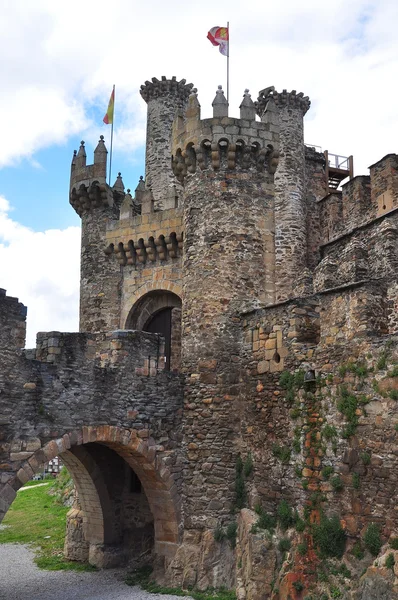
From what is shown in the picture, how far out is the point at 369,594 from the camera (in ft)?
30.4

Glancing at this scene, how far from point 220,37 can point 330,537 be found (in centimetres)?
1222

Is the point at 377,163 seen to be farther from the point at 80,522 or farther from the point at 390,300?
the point at 80,522

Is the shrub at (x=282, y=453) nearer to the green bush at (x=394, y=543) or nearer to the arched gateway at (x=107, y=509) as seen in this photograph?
the green bush at (x=394, y=543)

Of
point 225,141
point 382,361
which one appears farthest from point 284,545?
point 225,141

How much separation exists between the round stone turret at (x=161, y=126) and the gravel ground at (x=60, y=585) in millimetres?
11531

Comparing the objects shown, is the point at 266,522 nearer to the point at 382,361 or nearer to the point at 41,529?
the point at 382,361

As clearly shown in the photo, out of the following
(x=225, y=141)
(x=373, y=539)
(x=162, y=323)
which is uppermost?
(x=225, y=141)

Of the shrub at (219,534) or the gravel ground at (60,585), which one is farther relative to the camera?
the gravel ground at (60,585)

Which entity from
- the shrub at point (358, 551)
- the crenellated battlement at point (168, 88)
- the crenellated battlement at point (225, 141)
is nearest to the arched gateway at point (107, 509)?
the shrub at point (358, 551)

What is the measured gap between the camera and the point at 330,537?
10.3 m

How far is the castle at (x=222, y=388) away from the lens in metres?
10.6

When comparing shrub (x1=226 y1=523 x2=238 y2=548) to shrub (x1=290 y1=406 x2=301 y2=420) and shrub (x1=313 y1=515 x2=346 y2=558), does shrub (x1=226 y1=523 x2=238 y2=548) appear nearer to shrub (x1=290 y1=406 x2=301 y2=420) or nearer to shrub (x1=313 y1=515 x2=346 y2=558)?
shrub (x1=313 y1=515 x2=346 y2=558)

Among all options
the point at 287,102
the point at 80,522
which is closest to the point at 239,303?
the point at 80,522

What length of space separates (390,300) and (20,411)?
21.5 feet
